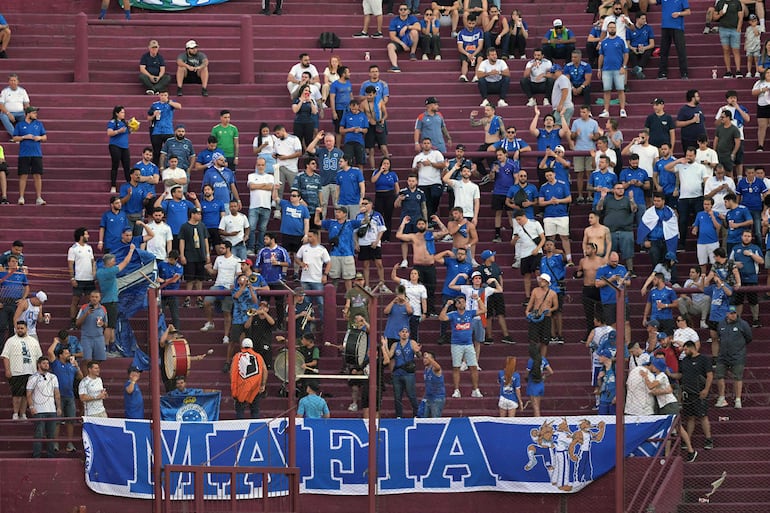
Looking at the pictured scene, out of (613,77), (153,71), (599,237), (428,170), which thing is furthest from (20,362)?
(613,77)

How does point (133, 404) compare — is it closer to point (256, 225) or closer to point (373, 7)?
point (256, 225)

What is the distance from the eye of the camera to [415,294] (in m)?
29.0

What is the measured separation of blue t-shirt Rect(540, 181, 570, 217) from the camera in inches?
1224

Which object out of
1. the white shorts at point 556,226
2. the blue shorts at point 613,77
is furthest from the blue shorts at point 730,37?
the white shorts at point 556,226

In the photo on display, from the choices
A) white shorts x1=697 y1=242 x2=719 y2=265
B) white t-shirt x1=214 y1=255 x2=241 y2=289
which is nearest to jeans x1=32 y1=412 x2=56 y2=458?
white t-shirt x1=214 y1=255 x2=241 y2=289

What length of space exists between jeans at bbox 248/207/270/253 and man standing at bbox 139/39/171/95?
5349 mm

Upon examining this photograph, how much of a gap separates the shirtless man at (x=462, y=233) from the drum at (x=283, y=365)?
4136 millimetres

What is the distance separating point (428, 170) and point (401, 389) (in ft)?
19.0

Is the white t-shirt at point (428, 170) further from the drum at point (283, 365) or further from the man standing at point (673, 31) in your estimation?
the man standing at point (673, 31)

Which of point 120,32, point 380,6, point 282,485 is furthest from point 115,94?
point 282,485

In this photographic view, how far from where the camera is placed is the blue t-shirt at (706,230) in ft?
100

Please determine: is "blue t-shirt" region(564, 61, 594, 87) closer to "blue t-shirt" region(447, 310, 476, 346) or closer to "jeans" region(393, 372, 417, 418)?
"blue t-shirt" region(447, 310, 476, 346)

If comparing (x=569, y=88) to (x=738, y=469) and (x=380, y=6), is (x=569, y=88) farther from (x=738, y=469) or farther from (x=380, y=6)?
(x=738, y=469)

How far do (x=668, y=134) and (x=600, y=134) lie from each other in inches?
54.6
